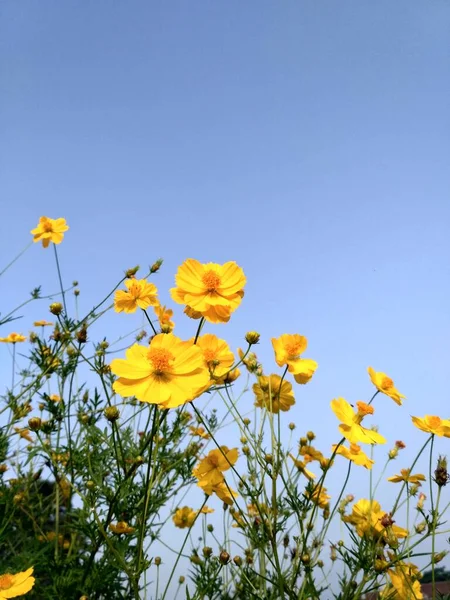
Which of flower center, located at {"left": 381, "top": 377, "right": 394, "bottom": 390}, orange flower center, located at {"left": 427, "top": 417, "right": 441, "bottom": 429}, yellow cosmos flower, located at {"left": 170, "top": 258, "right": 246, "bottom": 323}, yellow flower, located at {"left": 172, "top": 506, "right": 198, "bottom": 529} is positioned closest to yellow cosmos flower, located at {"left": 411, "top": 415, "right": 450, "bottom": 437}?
orange flower center, located at {"left": 427, "top": 417, "right": 441, "bottom": 429}

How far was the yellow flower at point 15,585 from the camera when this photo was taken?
3.88 feet

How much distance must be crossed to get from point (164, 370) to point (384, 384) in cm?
73

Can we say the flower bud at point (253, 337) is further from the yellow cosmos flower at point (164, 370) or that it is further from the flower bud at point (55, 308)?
the flower bud at point (55, 308)

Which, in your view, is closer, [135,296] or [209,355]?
[209,355]

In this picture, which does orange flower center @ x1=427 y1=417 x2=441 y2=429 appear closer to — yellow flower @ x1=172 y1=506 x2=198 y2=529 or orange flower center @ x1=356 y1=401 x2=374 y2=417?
orange flower center @ x1=356 y1=401 x2=374 y2=417

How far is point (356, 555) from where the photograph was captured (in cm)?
142

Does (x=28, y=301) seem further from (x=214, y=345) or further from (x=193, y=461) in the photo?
(x=214, y=345)

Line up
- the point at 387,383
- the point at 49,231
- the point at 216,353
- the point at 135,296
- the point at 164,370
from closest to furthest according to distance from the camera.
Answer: the point at 164,370 < the point at 216,353 < the point at 387,383 < the point at 135,296 < the point at 49,231

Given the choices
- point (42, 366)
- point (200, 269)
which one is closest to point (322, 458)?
point (200, 269)

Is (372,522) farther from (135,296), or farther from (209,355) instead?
(135,296)

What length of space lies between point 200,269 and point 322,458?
3.14ft

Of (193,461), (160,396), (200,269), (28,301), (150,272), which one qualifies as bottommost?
(160,396)

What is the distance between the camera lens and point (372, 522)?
1556 mm

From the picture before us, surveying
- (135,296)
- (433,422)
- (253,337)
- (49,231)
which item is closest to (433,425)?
(433,422)
